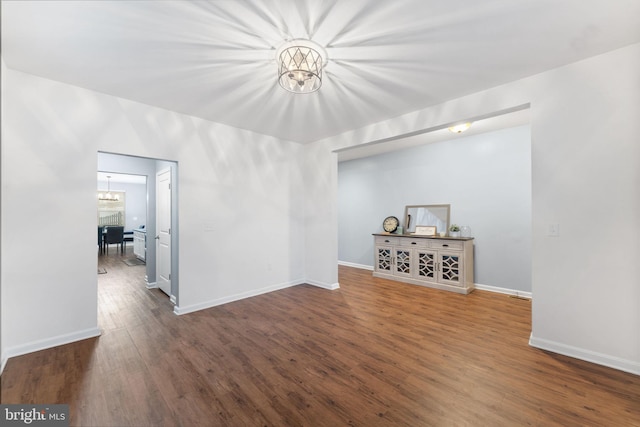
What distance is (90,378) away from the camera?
2221 millimetres

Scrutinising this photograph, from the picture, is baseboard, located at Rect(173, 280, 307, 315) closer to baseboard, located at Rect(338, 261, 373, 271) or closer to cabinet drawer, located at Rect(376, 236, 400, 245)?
cabinet drawer, located at Rect(376, 236, 400, 245)

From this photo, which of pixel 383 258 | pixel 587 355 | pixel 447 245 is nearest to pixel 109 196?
pixel 383 258

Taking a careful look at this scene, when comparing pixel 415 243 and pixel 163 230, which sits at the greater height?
pixel 163 230

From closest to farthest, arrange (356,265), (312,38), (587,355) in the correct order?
(312,38)
(587,355)
(356,265)

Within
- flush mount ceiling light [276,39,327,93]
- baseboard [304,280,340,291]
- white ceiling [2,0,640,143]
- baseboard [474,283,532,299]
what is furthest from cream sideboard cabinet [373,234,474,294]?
flush mount ceiling light [276,39,327,93]

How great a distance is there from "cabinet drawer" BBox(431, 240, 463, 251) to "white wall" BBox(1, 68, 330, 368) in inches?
68.8

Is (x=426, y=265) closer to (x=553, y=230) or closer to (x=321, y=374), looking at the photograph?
(x=553, y=230)

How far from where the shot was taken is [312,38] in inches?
84.6

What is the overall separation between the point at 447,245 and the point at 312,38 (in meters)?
3.71

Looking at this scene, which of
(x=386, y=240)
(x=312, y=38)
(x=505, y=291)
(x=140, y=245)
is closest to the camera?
(x=312, y=38)

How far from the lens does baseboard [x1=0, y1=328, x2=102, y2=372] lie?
8.25ft

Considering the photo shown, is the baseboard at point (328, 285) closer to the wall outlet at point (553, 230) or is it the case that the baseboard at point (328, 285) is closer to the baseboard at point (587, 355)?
the baseboard at point (587, 355)

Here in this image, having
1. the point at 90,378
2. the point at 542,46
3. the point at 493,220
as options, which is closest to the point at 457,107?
the point at 542,46

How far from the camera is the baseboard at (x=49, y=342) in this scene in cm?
251
